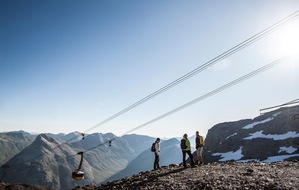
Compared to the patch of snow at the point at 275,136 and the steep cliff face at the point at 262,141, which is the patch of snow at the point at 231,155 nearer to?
the steep cliff face at the point at 262,141

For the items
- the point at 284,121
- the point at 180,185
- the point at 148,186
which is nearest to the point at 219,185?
the point at 180,185

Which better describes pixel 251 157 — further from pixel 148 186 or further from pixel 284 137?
pixel 148 186

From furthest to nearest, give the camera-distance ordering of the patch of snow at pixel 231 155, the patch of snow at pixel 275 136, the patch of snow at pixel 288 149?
the patch of snow at pixel 231 155 → the patch of snow at pixel 275 136 → the patch of snow at pixel 288 149

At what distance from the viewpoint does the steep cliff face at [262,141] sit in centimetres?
9280

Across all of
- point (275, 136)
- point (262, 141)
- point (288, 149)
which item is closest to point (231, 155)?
point (262, 141)

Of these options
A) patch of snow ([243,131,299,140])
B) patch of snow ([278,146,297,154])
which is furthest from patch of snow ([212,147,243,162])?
patch of snow ([278,146,297,154])

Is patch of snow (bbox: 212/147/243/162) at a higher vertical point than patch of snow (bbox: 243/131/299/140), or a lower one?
lower

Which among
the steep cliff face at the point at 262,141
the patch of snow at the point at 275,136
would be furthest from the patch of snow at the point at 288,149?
the patch of snow at the point at 275,136

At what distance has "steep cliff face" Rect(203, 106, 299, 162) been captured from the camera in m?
92.8

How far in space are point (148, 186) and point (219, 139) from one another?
127 m

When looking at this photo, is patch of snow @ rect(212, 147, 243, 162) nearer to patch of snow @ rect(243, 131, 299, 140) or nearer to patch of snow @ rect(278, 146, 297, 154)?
patch of snow @ rect(243, 131, 299, 140)

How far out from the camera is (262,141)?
10494 cm

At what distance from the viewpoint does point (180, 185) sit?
17.5 meters

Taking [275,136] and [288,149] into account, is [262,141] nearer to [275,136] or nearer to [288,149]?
[275,136]
